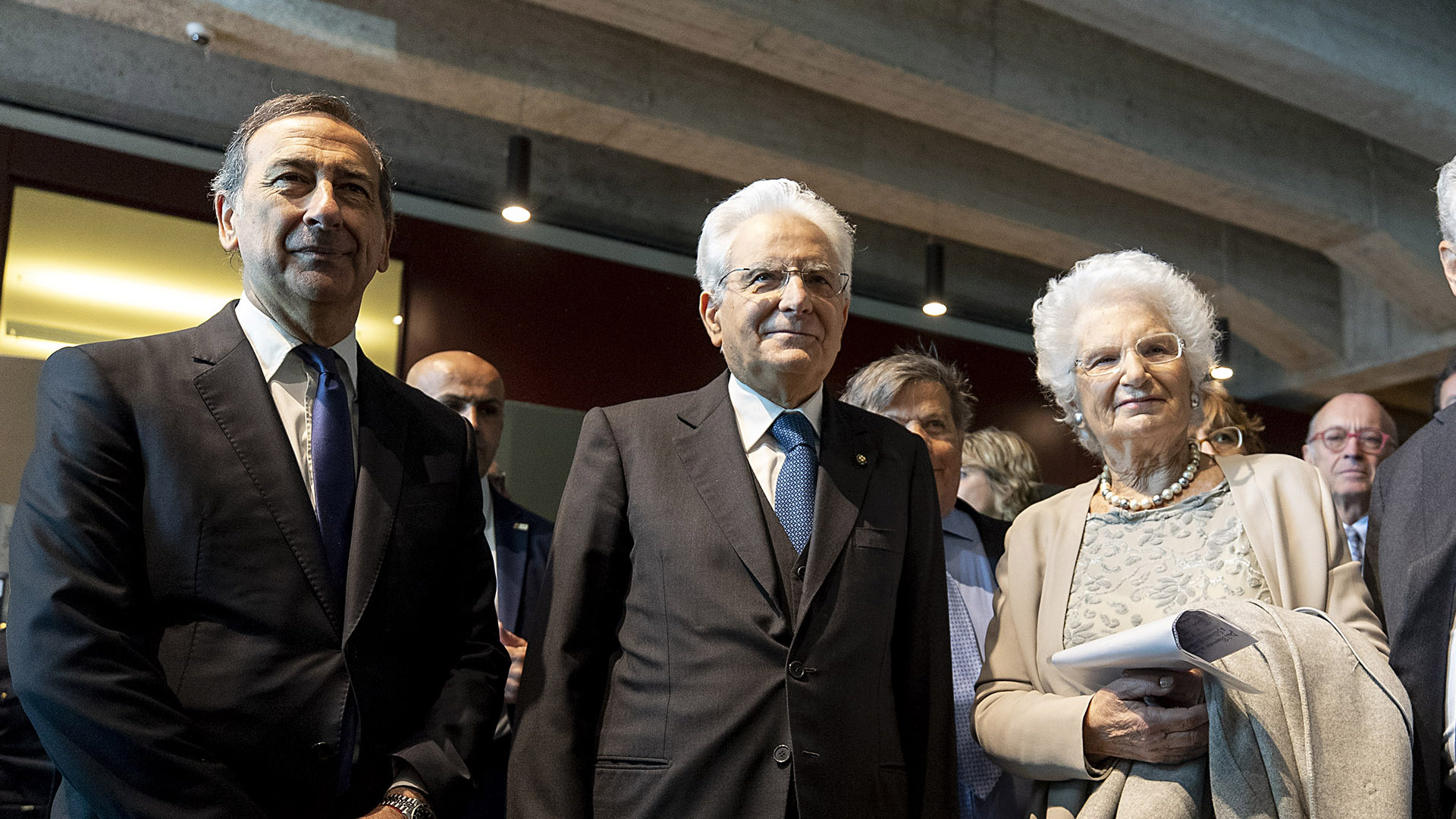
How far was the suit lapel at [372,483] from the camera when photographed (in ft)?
6.30


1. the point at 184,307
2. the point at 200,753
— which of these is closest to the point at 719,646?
the point at 200,753

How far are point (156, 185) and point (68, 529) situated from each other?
5225mm

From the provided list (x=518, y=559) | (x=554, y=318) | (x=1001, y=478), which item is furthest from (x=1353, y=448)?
(x=554, y=318)

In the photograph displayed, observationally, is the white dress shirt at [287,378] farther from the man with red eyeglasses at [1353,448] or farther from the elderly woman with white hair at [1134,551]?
the man with red eyeglasses at [1353,448]

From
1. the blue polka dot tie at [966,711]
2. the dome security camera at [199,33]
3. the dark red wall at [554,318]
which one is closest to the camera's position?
the blue polka dot tie at [966,711]

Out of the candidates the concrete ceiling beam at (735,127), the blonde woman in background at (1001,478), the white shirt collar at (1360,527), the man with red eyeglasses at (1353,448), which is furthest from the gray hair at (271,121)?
the man with red eyeglasses at (1353,448)

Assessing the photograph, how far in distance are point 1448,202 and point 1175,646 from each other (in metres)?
1.06

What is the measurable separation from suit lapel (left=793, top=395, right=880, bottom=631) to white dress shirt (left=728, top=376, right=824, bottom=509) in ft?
0.11

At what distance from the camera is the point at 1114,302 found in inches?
100.0

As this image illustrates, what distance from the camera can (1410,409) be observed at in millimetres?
12336

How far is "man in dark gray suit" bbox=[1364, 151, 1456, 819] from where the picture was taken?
6.58ft

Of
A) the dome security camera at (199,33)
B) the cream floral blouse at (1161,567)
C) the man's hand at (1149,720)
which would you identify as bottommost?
the man's hand at (1149,720)

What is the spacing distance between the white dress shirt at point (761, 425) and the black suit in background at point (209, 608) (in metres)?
0.59

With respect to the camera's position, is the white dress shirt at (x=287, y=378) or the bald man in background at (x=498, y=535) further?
the bald man in background at (x=498, y=535)
